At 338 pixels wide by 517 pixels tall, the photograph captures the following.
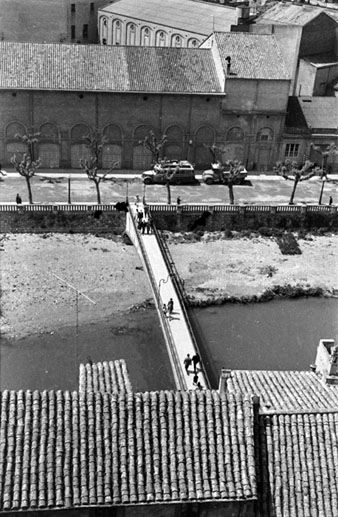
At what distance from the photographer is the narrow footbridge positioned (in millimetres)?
27734

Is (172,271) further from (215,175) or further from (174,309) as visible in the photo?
(215,175)

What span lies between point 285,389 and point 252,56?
3671cm

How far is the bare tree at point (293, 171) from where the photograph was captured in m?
47.0

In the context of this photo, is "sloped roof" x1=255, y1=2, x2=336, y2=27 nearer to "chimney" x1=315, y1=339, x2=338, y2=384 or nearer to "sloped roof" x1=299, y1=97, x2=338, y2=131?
"sloped roof" x1=299, y1=97, x2=338, y2=131

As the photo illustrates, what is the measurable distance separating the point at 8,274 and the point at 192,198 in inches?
629

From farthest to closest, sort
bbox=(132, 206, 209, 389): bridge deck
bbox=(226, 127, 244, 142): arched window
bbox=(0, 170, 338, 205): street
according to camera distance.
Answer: bbox=(226, 127, 244, 142): arched window → bbox=(0, 170, 338, 205): street → bbox=(132, 206, 209, 389): bridge deck

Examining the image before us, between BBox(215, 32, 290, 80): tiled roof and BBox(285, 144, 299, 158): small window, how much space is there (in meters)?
5.85

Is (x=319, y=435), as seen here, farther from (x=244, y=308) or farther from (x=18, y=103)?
(x=18, y=103)

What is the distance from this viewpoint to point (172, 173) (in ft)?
160

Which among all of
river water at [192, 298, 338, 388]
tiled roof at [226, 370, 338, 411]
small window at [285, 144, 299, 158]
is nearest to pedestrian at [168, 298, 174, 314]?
river water at [192, 298, 338, 388]

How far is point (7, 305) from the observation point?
35.2m

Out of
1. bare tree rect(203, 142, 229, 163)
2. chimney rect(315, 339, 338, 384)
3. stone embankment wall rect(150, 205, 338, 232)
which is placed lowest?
stone embankment wall rect(150, 205, 338, 232)

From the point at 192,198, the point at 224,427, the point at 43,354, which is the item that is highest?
the point at 224,427

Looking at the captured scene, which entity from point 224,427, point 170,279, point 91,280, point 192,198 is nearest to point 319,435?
point 224,427
